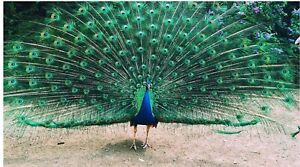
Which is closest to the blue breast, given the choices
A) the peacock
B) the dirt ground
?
the peacock

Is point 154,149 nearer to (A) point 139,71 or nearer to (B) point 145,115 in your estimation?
(B) point 145,115

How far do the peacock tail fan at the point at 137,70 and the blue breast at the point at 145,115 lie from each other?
6cm

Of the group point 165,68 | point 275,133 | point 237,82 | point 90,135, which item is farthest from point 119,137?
→ point 275,133

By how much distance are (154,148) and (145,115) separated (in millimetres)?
571

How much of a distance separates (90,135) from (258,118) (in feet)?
6.75

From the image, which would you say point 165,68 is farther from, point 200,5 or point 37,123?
point 37,123

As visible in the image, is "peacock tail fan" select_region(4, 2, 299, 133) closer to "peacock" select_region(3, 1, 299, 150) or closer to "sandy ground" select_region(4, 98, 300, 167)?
"peacock" select_region(3, 1, 299, 150)

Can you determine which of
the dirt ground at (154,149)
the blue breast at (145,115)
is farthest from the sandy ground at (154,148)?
the blue breast at (145,115)

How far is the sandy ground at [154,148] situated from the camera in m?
5.18

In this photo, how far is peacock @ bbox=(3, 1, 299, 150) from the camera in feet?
16.7

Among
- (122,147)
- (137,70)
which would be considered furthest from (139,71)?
(122,147)

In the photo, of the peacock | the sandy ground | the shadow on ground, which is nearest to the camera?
the peacock

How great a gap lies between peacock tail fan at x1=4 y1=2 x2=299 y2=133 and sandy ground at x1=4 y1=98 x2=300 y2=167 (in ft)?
1.16

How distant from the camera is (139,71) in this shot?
5168 millimetres
